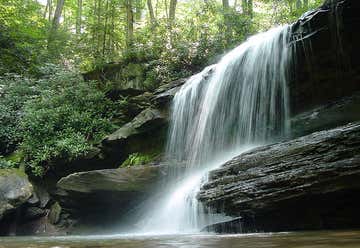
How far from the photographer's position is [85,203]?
1050cm

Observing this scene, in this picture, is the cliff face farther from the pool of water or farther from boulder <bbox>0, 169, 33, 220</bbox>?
boulder <bbox>0, 169, 33, 220</bbox>

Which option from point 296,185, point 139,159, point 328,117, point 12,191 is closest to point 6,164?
point 12,191

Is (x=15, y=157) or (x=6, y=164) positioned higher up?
(x=15, y=157)

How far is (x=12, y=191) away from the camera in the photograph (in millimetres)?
10492

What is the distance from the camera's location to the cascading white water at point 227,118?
8438mm

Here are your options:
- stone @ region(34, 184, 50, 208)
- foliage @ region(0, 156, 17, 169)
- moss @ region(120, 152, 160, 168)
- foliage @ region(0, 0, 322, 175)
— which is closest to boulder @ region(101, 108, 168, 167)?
moss @ region(120, 152, 160, 168)

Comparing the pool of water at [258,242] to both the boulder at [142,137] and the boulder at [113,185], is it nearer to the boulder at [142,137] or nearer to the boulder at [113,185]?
the boulder at [113,185]

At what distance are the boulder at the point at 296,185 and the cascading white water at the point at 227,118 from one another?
1344 millimetres

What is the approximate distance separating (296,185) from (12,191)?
797 centimetres

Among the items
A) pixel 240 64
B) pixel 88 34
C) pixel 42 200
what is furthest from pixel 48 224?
pixel 88 34

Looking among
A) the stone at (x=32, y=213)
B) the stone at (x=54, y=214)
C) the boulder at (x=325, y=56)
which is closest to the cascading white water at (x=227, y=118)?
the boulder at (x=325, y=56)

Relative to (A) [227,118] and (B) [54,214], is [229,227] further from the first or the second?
(B) [54,214]

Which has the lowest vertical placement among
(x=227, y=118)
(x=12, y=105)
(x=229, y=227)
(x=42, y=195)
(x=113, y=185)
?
(x=229, y=227)

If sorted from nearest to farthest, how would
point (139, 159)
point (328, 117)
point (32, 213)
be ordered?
1. point (328, 117)
2. point (139, 159)
3. point (32, 213)
